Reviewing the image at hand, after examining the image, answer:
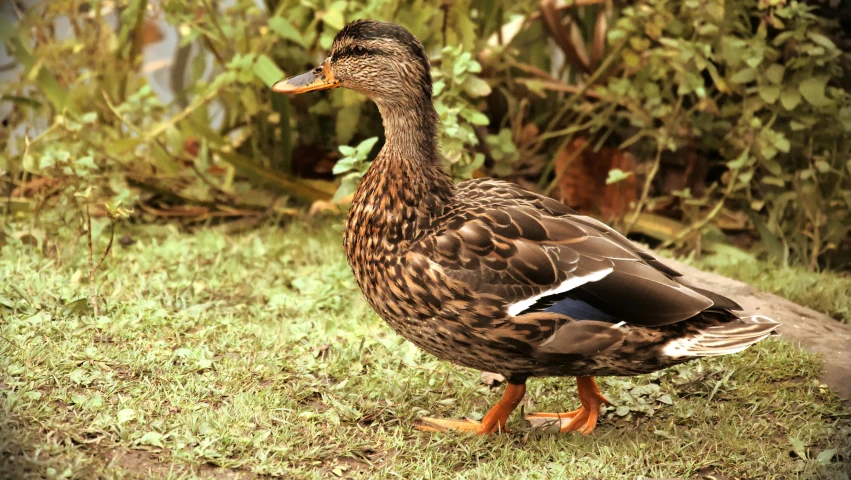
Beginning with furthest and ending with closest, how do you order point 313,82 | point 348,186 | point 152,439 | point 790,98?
point 790,98 → point 348,186 → point 313,82 → point 152,439


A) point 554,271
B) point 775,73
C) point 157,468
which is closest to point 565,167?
point 775,73

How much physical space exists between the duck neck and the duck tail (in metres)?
0.93

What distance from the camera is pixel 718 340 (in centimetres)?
308

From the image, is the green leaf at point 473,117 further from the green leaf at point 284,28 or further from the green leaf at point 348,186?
the green leaf at point 284,28

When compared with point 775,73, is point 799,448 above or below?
below

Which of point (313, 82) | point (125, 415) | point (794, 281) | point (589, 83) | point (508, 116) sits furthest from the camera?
point (508, 116)

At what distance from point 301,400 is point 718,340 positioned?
1462 mm

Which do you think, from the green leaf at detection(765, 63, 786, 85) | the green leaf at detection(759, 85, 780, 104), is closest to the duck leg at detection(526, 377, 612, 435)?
the green leaf at detection(759, 85, 780, 104)

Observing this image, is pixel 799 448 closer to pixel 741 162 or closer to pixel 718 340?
pixel 718 340

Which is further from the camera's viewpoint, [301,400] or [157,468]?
[301,400]

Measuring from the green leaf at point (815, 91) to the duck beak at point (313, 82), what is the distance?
259 cm

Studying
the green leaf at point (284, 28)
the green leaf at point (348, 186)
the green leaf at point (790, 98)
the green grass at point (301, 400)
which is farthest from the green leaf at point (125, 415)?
the green leaf at point (790, 98)

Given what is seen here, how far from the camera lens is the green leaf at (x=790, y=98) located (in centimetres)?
475

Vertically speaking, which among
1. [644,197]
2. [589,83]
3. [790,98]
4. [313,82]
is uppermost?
[313,82]
